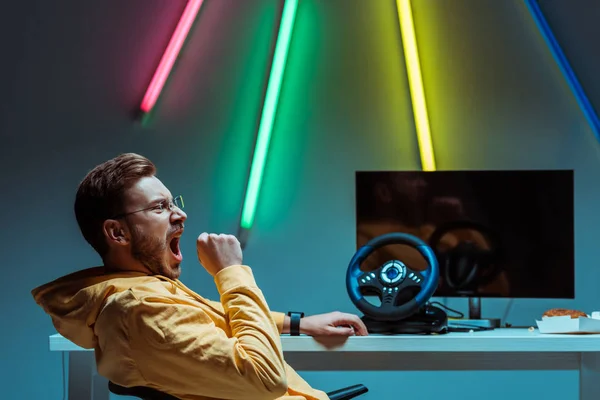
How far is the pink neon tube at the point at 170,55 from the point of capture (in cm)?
Result: 354

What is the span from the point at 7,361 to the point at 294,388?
2.06 metres

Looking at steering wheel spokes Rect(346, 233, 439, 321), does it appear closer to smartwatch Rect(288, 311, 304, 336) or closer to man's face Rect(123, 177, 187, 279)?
smartwatch Rect(288, 311, 304, 336)

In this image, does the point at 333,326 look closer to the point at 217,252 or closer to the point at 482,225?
the point at 217,252

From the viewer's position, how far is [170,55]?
11.6 ft

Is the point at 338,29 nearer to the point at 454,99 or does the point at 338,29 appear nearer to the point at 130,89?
the point at 454,99

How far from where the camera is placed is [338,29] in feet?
11.6

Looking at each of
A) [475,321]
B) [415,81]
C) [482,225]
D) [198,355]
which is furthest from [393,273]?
[415,81]

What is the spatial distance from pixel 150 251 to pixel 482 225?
1.51 meters

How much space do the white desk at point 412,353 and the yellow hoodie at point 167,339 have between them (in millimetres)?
619

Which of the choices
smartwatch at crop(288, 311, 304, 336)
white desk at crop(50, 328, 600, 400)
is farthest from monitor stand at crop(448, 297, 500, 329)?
smartwatch at crop(288, 311, 304, 336)

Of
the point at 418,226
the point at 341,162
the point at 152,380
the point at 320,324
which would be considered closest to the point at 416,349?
the point at 320,324

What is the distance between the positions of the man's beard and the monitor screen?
1.18m

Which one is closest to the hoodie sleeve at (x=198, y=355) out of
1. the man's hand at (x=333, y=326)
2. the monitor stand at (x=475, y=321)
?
the man's hand at (x=333, y=326)

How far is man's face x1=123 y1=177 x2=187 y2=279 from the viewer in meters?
1.91
